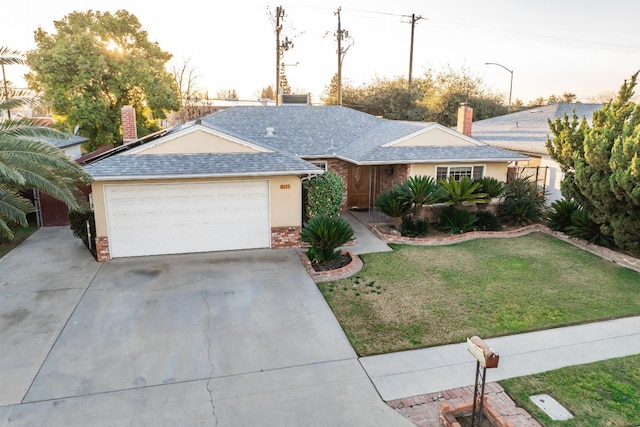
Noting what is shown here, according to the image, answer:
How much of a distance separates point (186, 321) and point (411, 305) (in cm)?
494

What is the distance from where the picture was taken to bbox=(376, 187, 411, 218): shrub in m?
15.3

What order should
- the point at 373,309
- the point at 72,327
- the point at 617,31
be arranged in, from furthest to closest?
the point at 617,31 < the point at 373,309 < the point at 72,327

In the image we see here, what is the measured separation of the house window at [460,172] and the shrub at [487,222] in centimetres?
194

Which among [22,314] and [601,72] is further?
[601,72]

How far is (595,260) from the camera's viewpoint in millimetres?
12820

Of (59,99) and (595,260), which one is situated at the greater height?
(59,99)

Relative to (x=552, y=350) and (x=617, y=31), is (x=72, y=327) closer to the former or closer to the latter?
(x=552, y=350)

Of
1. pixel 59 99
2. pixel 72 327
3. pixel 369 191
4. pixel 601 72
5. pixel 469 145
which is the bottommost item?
pixel 72 327

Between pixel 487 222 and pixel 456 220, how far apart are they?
52.1 inches

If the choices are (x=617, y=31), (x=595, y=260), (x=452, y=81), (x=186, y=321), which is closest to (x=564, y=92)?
(x=452, y=81)

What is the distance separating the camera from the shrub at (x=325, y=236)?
1202 cm

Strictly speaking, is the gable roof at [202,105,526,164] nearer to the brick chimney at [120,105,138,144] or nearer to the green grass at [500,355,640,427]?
the brick chimney at [120,105,138,144]

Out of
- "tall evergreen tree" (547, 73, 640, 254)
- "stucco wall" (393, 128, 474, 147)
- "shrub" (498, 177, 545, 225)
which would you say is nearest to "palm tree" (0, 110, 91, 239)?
"stucco wall" (393, 128, 474, 147)

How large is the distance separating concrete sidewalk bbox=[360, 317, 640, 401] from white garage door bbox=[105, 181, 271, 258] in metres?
7.04
